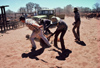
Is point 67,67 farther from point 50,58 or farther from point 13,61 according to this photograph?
point 13,61

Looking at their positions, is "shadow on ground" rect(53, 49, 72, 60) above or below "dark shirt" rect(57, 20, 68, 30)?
below

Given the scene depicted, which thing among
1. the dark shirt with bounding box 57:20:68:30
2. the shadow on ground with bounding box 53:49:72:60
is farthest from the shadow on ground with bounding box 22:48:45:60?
the dark shirt with bounding box 57:20:68:30

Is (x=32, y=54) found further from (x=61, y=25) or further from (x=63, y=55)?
(x=61, y=25)

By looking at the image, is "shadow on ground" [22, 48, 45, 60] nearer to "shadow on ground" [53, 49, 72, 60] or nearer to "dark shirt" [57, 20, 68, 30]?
"shadow on ground" [53, 49, 72, 60]

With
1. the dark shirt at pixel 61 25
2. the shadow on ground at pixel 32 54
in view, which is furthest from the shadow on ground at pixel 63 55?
the dark shirt at pixel 61 25

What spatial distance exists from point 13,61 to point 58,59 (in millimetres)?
1739

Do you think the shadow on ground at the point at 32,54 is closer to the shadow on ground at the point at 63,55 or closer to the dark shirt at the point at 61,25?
the shadow on ground at the point at 63,55

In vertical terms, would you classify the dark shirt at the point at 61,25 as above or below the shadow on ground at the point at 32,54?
above

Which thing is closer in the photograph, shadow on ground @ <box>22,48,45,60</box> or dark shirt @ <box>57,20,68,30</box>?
shadow on ground @ <box>22,48,45,60</box>

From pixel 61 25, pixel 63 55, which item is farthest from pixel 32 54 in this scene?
pixel 61 25

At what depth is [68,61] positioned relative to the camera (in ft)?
12.4

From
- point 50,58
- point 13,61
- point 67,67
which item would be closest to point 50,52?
point 50,58

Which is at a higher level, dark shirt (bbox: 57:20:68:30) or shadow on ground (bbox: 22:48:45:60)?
dark shirt (bbox: 57:20:68:30)

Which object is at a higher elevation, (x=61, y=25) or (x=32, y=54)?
(x=61, y=25)
